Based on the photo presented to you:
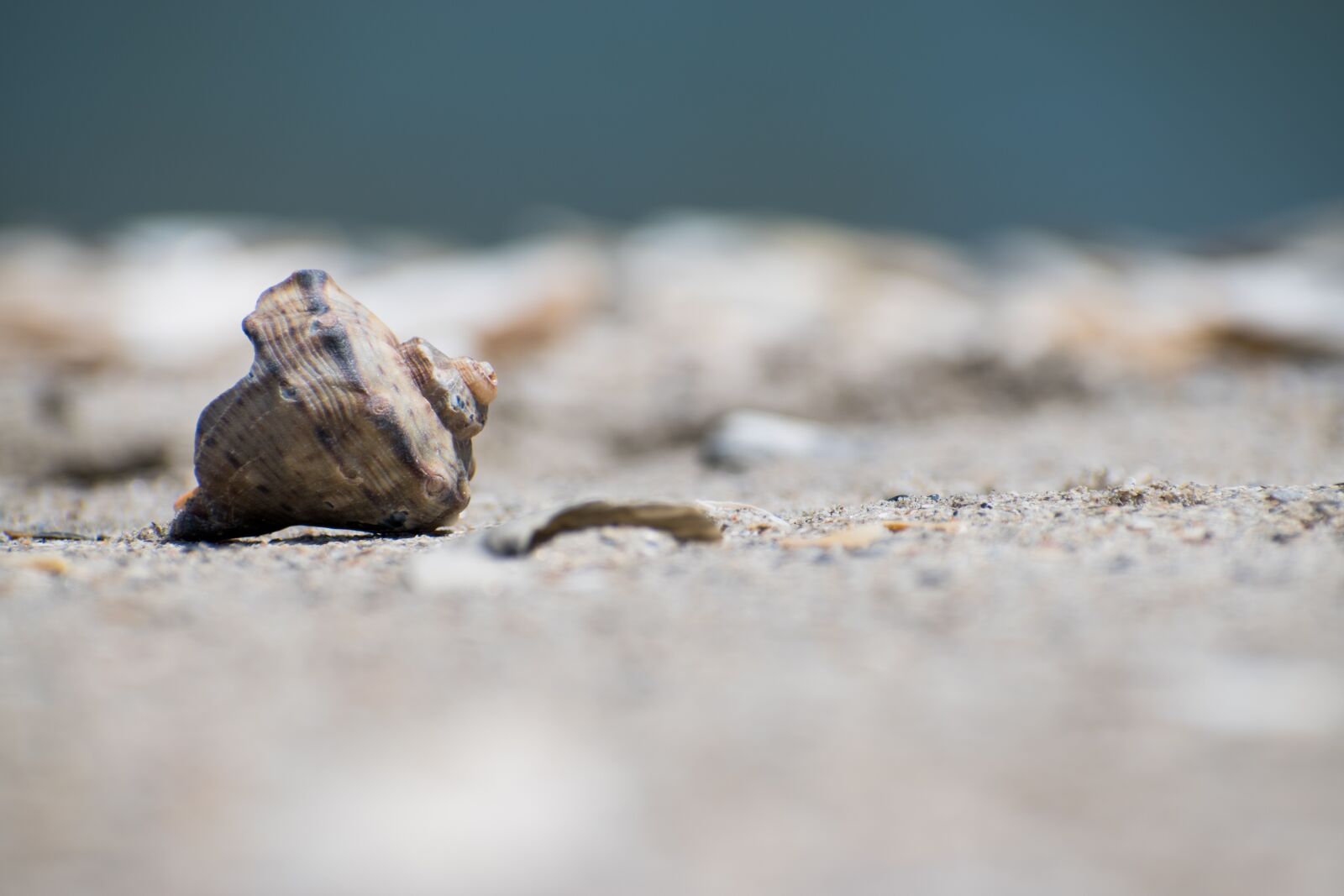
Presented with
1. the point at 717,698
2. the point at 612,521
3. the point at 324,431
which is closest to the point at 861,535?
the point at 612,521

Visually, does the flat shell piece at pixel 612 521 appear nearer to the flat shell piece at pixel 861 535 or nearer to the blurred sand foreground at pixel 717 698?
the blurred sand foreground at pixel 717 698

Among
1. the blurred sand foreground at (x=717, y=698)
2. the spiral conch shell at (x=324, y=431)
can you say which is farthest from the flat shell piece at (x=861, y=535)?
the spiral conch shell at (x=324, y=431)

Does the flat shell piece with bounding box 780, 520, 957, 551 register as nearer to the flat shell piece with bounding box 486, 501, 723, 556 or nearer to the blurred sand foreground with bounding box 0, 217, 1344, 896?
the blurred sand foreground with bounding box 0, 217, 1344, 896

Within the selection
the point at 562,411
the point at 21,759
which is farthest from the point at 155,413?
the point at 21,759

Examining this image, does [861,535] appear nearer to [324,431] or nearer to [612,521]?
[612,521]

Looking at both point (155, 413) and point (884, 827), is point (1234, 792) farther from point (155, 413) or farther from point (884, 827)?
point (155, 413)
